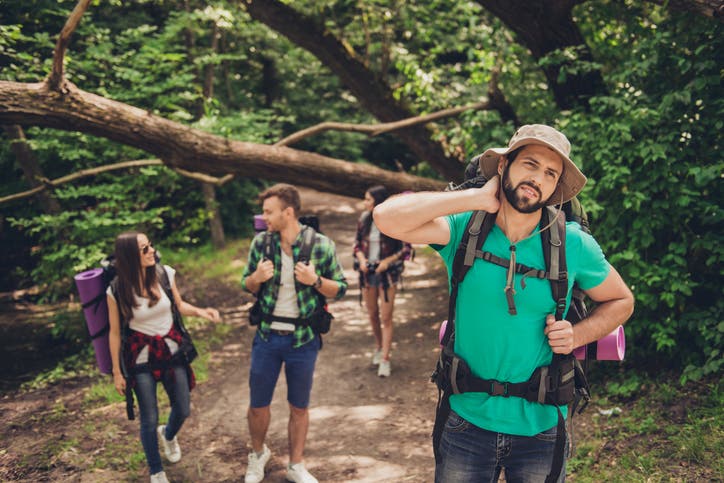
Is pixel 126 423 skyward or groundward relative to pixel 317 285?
groundward

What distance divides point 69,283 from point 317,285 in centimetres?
658

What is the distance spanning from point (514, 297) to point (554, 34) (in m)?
4.46

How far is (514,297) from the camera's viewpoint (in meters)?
2.20

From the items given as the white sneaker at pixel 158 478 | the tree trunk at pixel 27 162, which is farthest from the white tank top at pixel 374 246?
the tree trunk at pixel 27 162

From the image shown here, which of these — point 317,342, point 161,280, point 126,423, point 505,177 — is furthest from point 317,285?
point 126,423

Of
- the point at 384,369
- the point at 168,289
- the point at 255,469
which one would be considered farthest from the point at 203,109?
the point at 255,469

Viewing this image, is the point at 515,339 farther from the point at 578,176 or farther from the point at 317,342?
the point at 317,342

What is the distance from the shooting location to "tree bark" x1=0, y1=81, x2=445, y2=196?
4844 mm

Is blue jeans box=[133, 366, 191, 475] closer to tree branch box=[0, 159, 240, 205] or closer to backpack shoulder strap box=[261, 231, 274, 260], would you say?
backpack shoulder strap box=[261, 231, 274, 260]

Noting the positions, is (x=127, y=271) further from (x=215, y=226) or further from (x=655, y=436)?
(x=215, y=226)

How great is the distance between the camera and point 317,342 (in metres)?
3.96

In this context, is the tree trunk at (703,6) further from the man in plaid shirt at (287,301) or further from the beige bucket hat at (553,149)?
the man in plaid shirt at (287,301)

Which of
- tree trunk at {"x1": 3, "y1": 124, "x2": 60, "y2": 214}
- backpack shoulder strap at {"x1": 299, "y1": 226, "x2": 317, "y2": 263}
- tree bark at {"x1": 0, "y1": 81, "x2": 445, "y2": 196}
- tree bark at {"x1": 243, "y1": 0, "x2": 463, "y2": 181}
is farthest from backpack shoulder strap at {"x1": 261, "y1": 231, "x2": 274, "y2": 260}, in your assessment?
tree trunk at {"x1": 3, "y1": 124, "x2": 60, "y2": 214}

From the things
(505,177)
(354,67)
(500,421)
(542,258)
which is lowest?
(500,421)
